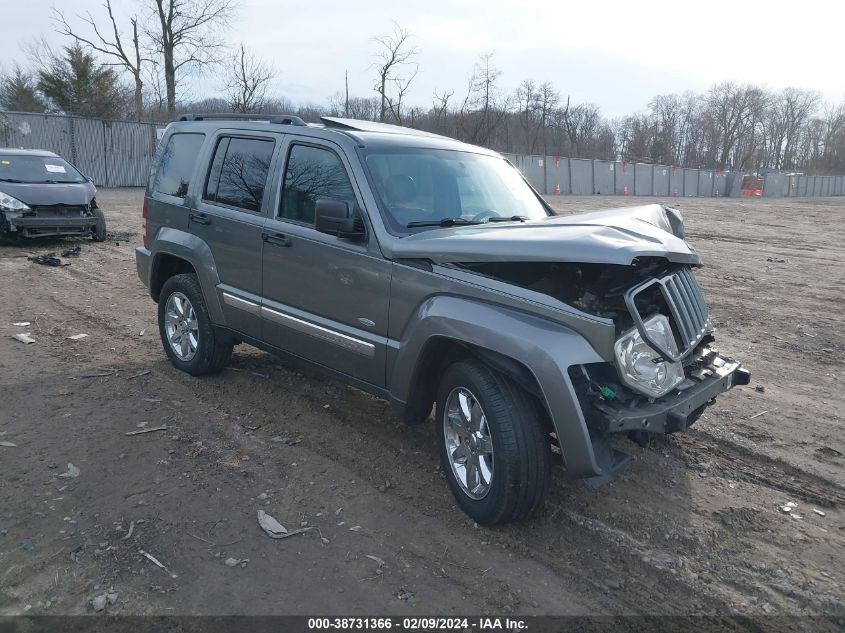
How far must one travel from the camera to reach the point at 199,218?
18.0 ft

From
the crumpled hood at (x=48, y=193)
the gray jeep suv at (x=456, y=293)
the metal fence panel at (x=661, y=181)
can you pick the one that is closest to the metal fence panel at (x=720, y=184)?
the metal fence panel at (x=661, y=181)

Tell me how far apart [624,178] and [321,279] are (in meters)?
46.9

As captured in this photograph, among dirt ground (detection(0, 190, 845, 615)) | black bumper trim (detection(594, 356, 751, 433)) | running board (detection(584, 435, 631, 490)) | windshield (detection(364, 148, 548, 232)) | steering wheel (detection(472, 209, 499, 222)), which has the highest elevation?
windshield (detection(364, 148, 548, 232))

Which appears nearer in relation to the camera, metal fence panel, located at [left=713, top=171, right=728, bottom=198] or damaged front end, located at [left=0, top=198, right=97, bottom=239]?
damaged front end, located at [left=0, top=198, right=97, bottom=239]

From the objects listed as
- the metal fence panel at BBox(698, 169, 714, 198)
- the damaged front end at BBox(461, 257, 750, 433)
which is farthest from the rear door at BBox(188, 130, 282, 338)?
the metal fence panel at BBox(698, 169, 714, 198)

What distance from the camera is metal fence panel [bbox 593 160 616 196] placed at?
45375 millimetres

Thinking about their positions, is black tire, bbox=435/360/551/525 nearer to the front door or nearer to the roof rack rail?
the front door

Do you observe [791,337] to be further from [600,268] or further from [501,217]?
[600,268]

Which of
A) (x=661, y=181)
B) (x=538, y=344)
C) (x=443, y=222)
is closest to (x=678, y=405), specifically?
(x=538, y=344)

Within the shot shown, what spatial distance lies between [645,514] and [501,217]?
2121 millimetres

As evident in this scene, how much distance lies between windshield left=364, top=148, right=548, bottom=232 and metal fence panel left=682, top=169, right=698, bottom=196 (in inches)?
2150

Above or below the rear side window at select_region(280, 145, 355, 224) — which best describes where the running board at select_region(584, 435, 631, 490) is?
below

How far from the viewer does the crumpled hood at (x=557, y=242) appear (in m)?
3.27

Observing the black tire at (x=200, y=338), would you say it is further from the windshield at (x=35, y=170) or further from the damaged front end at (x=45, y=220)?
the windshield at (x=35, y=170)
